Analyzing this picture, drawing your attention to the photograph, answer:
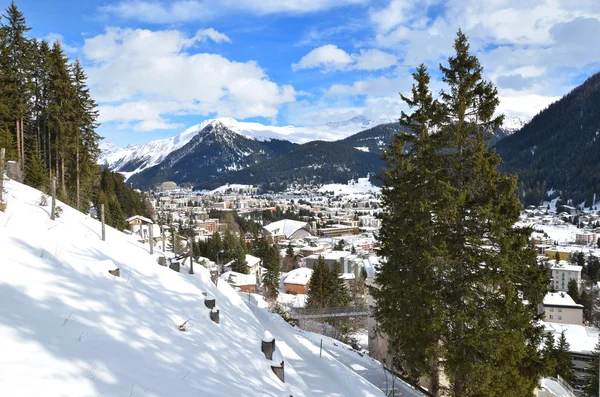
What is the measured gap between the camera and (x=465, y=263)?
27.6ft

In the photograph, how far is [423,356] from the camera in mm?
8961

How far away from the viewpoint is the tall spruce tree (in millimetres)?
8047

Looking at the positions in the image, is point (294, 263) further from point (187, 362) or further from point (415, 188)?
point (187, 362)

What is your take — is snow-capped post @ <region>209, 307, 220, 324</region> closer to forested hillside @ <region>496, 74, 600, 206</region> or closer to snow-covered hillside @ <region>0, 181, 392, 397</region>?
snow-covered hillside @ <region>0, 181, 392, 397</region>

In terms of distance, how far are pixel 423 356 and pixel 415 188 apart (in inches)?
163

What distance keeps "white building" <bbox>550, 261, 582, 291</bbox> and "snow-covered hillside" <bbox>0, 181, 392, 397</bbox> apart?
210 ft

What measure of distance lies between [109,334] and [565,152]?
208 m

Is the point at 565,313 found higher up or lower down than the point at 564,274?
higher up

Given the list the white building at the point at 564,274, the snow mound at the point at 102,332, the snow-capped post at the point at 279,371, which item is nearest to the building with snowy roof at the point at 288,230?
the white building at the point at 564,274

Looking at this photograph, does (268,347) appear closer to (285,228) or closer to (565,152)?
(285,228)

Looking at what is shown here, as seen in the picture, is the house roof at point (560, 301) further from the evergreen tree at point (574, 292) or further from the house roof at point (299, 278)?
the house roof at point (299, 278)

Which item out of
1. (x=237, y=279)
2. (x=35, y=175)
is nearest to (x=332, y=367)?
(x=35, y=175)

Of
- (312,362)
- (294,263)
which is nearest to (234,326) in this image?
(312,362)

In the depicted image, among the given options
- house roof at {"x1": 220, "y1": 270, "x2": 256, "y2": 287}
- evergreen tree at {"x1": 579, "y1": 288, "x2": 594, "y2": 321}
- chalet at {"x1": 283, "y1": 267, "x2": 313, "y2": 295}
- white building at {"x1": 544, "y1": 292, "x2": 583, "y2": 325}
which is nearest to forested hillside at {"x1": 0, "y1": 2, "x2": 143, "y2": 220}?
house roof at {"x1": 220, "y1": 270, "x2": 256, "y2": 287}
